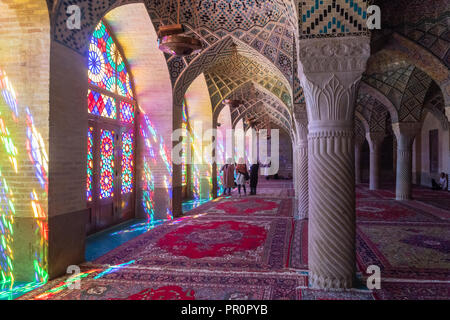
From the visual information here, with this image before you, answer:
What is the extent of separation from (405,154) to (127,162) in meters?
8.07

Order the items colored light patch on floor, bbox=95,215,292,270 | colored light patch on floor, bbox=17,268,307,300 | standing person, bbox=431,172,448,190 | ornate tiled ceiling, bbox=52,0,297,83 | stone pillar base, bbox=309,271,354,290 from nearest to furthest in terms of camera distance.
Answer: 1. colored light patch on floor, bbox=17,268,307,300
2. stone pillar base, bbox=309,271,354,290
3. colored light patch on floor, bbox=95,215,292,270
4. ornate tiled ceiling, bbox=52,0,297,83
5. standing person, bbox=431,172,448,190

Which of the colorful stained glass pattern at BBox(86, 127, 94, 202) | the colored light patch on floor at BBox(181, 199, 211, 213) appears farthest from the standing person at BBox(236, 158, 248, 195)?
the colorful stained glass pattern at BBox(86, 127, 94, 202)

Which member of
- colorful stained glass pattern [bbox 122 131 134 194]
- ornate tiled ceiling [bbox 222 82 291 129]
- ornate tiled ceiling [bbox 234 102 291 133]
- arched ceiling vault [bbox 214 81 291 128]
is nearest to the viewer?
colorful stained glass pattern [bbox 122 131 134 194]

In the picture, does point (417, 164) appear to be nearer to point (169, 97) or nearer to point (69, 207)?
point (169, 97)

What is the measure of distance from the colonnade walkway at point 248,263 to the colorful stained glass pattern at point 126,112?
2.29 m

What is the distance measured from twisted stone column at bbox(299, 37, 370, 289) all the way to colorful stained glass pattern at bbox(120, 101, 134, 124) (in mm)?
4605

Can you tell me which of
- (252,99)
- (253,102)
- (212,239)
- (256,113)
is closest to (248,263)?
(212,239)

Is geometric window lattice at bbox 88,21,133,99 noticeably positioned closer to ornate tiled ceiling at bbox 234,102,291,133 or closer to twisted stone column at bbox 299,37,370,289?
twisted stone column at bbox 299,37,370,289

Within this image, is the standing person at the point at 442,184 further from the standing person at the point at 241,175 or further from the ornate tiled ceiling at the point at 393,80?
the standing person at the point at 241,175

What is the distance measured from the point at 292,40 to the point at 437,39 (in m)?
2.74

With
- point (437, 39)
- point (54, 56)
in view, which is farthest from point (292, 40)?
point (54, 56)

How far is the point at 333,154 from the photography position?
3.33 metres

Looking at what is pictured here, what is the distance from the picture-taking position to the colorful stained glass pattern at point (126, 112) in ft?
23.1

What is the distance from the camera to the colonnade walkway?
10.7ft
